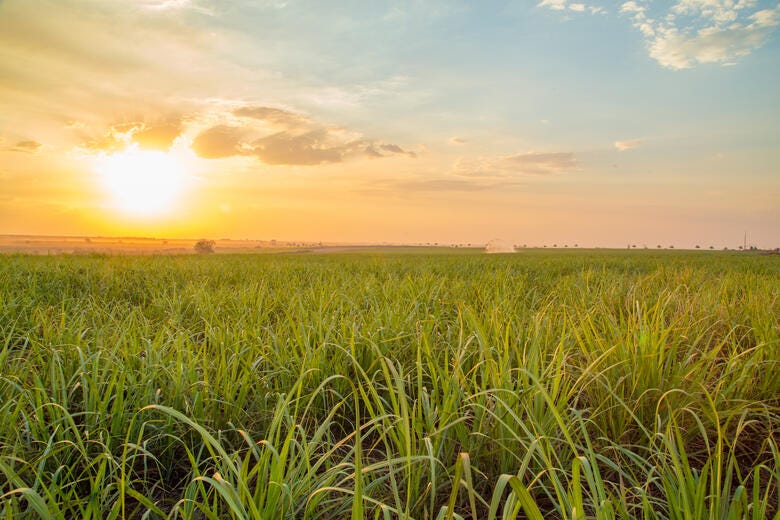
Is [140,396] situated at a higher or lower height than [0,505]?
higher

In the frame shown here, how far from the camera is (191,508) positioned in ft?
4.77

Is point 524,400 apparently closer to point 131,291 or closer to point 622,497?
point 622,497

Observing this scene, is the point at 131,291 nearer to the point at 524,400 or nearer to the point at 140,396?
the point at 140,396

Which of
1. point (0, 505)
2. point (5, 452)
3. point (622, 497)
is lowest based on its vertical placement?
point (0, 505)

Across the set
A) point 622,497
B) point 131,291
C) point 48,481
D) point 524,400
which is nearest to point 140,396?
point 48,481

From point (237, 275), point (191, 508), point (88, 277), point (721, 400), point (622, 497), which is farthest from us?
point (237, 275)

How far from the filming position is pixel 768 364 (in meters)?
2.62

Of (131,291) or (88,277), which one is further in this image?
(88,277)

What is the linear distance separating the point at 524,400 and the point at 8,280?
764 centimetres

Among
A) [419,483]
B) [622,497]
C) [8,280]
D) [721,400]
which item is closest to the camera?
[622,497]

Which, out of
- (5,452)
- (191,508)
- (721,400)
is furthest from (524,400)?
(5,452)

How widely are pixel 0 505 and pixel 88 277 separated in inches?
257

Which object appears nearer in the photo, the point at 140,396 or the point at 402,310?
the point at 140,396

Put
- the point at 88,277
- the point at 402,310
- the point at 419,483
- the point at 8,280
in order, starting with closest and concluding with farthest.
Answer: the point at 419,483 < the point at 402,310 < the point at 8,280 < the point at 88,277
